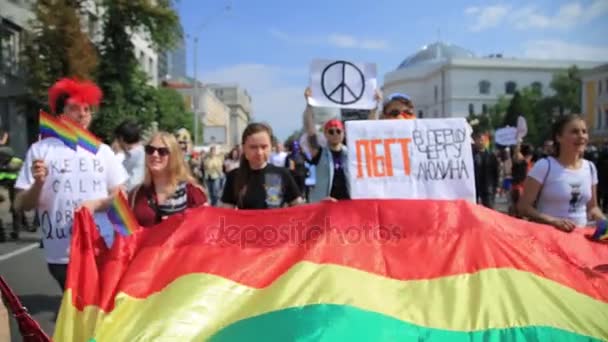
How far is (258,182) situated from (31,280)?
4.01 meters

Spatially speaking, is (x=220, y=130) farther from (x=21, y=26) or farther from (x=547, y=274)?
(x=547, y=274)

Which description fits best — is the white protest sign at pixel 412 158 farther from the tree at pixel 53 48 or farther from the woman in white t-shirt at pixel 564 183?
the tree at pixel 53 48

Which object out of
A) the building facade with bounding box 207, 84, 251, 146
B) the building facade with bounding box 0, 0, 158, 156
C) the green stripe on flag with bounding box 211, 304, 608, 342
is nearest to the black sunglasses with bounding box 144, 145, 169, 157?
the green stripe on flag with bounding box 211, 304, 608, 342

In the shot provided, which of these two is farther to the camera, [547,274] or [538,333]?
[547,274]

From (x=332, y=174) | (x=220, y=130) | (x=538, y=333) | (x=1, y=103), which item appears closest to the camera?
(x=538, y=333)

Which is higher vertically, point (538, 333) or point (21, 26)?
point (21, 26)

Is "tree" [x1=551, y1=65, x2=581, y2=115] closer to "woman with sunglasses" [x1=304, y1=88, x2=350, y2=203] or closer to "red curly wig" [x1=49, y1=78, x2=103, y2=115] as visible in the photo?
"woman with sunglasses" [x1=304, y1=88, x2=350, y2=203]

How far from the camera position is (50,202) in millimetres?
3830

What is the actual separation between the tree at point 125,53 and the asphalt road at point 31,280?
14789mm

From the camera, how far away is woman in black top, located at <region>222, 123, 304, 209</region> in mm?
4207

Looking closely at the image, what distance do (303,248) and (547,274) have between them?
1380 mm

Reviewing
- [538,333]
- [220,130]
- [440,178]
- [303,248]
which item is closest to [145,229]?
[303,248]

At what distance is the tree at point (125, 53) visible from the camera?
24.1 meters

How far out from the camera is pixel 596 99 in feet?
227
